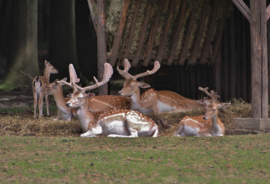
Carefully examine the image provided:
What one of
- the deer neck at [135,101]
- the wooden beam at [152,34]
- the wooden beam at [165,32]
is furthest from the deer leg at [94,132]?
the wooden beam at [165,32]

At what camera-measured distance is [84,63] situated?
16641mm

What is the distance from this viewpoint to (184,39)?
380 inches

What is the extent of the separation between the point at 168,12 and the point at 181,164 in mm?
4959

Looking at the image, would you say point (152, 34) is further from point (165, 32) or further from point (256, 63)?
point (256, 63)

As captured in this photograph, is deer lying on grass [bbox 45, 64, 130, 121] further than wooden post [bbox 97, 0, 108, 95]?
No

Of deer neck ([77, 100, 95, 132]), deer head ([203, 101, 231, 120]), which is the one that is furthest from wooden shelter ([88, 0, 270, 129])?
deer head ([203, 101, 231, 120])

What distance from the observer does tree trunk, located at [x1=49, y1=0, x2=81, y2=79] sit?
15.1 meters

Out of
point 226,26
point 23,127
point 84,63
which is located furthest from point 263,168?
point 84,63

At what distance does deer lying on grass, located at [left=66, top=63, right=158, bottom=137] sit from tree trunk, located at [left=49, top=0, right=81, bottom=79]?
795 centimetres

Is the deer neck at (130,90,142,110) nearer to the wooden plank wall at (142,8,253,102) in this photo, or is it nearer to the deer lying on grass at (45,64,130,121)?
the deer lying on grass at (45,64,130,121)

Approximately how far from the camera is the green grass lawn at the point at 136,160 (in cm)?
442

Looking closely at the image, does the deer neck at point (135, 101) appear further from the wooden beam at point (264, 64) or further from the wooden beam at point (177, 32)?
the wooden beam at point (264, 64)

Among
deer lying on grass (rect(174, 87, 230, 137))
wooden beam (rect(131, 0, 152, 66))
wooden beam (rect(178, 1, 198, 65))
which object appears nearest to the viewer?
deer lying on grass (rect(174, 87, 230, 137))

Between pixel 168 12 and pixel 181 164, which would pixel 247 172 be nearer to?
pixel 181 164
